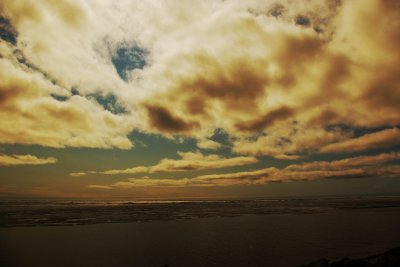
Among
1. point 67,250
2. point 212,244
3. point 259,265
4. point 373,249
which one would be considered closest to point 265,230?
point 212,244

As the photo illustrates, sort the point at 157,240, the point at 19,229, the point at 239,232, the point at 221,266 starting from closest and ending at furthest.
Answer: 1. the point at 221,266
2. the point at 157,240
3. the point at 239,232
4. the point at 19,229

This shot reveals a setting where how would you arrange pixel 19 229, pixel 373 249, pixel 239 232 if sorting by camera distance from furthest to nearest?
pixel 19 229
pixel 239 232
pixel 373 249

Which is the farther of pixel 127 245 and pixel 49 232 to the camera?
pixel 49 232

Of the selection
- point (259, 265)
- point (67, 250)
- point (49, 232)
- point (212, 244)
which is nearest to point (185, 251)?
point (212, 244)

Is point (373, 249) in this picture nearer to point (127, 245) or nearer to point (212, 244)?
point (212, 244)

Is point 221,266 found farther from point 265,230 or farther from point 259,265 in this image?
point 265,230

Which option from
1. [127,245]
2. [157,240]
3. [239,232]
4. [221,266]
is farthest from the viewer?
[239,232]

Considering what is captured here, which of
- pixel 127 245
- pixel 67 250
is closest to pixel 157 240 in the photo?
pixel 127 245

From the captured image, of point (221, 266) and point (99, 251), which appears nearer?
point (221, 266)

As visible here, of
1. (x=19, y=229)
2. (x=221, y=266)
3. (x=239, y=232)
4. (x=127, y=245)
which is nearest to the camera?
(x=221, y=266)
